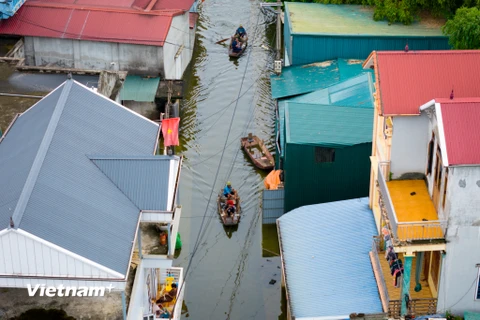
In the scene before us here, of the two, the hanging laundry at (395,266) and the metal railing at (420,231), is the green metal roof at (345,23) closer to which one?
the hanging laundry at (395,266)

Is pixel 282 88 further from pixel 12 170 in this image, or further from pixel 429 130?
pixel 12 170

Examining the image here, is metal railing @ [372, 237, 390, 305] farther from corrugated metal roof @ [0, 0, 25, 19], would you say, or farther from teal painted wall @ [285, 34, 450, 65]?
corrugated metal roof @ [0, 0, 25, 19]

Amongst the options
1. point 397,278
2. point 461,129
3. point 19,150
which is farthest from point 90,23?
point 461,129

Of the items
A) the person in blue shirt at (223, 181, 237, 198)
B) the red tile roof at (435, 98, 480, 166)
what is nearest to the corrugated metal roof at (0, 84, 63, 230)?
the person in blue shirt at (223, 181, 237, 198)

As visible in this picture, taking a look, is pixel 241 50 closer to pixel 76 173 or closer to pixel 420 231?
pixel 76 173

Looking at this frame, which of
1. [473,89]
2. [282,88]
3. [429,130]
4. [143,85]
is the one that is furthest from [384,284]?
[143,85]

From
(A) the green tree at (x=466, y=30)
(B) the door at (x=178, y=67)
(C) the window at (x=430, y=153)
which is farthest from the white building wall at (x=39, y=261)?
(B) the door at (x=178, y=67)
